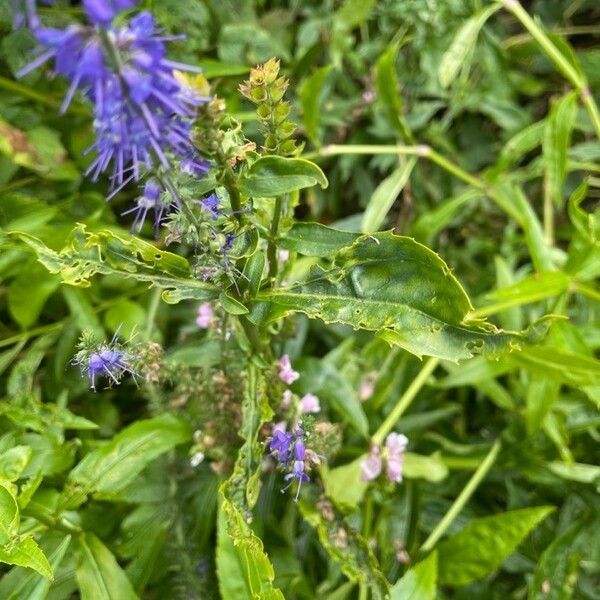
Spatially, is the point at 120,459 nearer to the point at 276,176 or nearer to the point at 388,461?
the point at 388,461

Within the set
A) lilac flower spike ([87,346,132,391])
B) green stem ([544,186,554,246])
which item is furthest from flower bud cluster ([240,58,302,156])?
green stem ([544,186,554,246])

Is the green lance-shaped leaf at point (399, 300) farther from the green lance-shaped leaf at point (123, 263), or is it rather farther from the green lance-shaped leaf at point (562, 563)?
the green lance-shaped leaf at point (562, 563)

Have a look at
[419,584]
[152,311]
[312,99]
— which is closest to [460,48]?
[312,99]

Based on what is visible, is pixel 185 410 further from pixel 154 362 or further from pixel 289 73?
pixel 289 73

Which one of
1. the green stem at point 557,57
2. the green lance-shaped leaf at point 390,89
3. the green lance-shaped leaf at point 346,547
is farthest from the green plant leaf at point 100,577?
the green stem at point 557,57

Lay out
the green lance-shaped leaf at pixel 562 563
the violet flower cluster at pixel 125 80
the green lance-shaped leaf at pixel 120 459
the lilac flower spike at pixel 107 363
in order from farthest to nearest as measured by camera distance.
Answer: the green lance-shaped leaf at pixel 562 563 → the green lance-shaped leaf at pixel 120 459 → the lilac flower spike at pixel 107 363 → the violet flower cluster at pixel 125 80

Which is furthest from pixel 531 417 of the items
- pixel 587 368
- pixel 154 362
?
pixel 154 362
